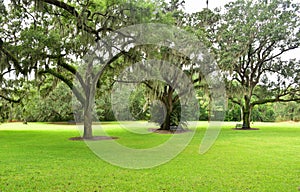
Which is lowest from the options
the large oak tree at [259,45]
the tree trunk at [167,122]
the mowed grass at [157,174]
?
the mowed grass at [157,174]

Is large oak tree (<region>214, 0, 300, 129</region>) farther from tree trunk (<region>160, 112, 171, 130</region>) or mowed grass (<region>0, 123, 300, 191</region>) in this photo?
mowed grass (<region>0, 123, 300, 191</region>)

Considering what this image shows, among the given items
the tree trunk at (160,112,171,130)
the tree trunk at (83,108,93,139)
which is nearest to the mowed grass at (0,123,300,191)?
the tree trunk at (83,108,93,139)

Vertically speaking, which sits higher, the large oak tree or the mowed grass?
the large oak tree

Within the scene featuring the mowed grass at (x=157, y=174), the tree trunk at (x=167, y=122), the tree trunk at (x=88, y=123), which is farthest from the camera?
the tree trunk at (x=167, y=122)

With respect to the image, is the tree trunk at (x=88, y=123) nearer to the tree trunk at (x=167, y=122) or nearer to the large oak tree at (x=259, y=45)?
the tree trunk at (x=167, y=122)

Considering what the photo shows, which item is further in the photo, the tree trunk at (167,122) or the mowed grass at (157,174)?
the tree trunk at (167,122)

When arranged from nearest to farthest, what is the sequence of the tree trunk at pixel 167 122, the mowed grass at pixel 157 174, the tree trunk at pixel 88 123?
the mowed grass at pixel 157 174 < the tree trunk at pixel 88 123 < the tree trunk at pixel 167 122

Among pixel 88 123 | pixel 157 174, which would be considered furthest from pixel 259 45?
pixel 157 174

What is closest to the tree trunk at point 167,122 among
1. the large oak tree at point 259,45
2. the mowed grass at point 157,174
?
the large oak tree at point 259,45

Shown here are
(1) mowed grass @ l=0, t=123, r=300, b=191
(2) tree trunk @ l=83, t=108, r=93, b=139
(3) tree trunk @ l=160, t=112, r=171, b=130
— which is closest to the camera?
(1) mowed grass @ l=0, t=123, r=300, b=191

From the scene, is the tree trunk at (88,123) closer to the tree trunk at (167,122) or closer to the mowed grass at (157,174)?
the mowed grass at (157,174)

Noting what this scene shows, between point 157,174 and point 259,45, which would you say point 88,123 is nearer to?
point 157,174

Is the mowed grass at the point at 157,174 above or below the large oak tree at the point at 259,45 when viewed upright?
below

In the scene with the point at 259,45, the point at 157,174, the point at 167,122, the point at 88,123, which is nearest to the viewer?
the point at 157,174
